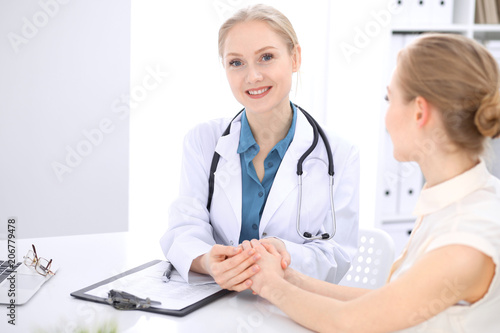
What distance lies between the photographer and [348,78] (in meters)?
3.12

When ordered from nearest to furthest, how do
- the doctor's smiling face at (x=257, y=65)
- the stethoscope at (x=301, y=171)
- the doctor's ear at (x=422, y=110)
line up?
the doctor's ear at (x=422, y=110) → the stethoscope at (x=301, y=171) → the doctor's smiling face at (x=257, y=65)

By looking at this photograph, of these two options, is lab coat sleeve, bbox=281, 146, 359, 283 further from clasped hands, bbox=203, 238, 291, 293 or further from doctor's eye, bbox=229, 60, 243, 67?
doctor's eye, bbox=229, 60, 243, 67

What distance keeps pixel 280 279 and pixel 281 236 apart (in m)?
0.38

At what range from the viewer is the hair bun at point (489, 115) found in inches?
39.4

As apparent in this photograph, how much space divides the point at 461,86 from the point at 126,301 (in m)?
0.83

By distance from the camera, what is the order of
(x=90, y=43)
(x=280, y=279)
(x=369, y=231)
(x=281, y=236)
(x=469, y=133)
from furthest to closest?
1. (x=90, y=43)
2. (x=369, y=231)
3. (x=281, y=236)
4. (x=280, y=279)
5. (x=469, y=133)

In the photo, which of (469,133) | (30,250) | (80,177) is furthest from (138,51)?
(469,133)

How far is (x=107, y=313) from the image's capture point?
1145 millimetres

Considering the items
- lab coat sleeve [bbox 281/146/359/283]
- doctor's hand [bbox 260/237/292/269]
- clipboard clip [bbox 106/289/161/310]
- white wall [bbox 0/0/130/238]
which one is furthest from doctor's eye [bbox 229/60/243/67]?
white wall [bbox 0/0/130/238]

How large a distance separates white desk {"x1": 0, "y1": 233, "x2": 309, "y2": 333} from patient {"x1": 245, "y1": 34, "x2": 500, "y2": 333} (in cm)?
8

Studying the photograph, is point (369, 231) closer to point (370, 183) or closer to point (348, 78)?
point (370, 183)

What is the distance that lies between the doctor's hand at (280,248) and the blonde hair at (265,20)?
2.12ft

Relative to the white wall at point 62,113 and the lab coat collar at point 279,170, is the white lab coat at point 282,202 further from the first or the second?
the white wall at point 62,113

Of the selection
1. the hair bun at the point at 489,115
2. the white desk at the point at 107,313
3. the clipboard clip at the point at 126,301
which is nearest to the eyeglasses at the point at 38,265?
the white desk at the point at 107,313
